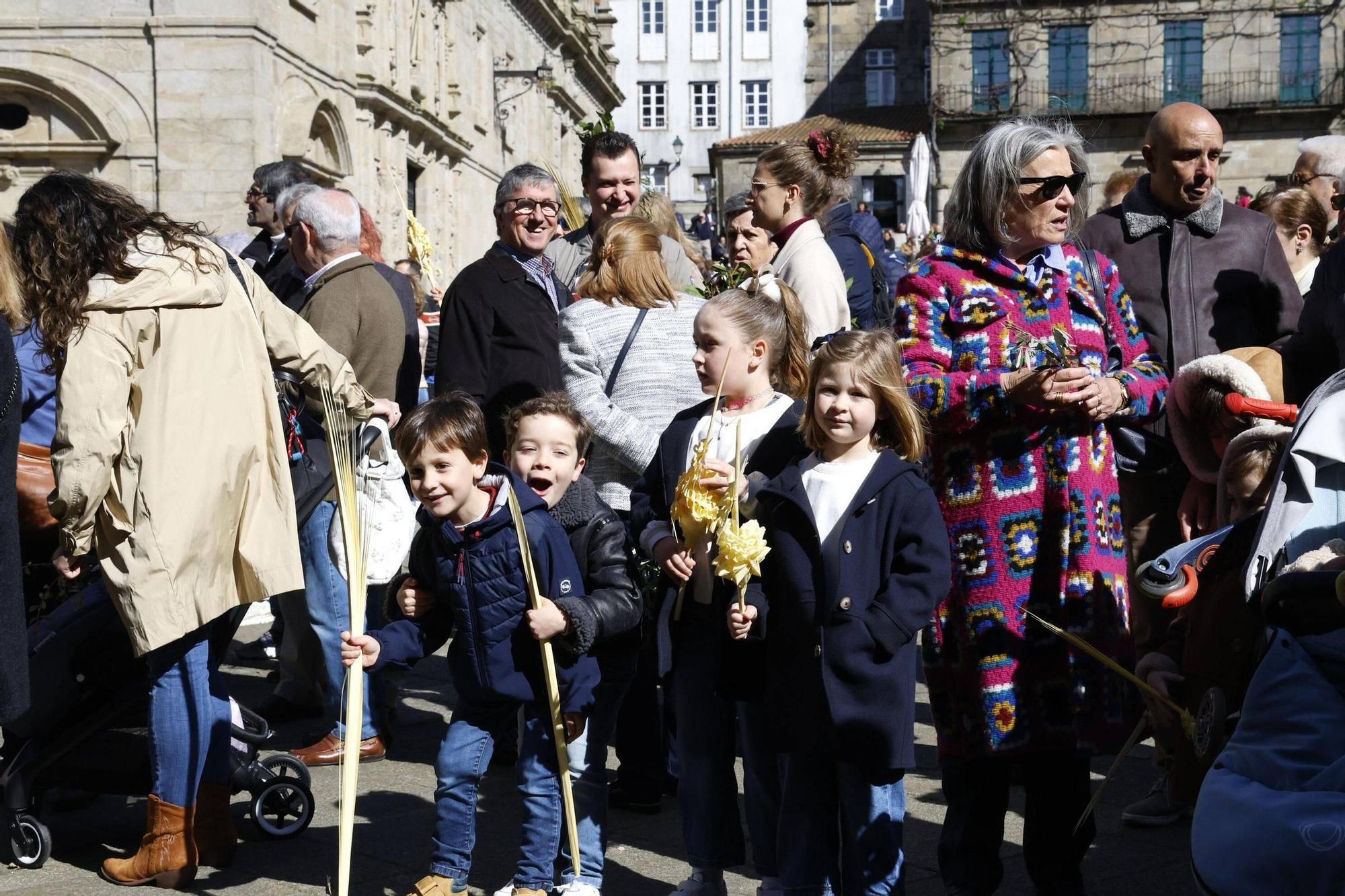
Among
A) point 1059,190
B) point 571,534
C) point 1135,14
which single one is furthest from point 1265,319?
point 1135,14

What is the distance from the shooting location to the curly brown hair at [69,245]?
15.0 feet

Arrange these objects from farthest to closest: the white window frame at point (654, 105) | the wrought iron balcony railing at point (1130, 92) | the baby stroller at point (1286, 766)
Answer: the white window frame at point (654, 105) < the wrought iron balcony railing at point (1130, 92) < the baby stroller at point (1286, 766)

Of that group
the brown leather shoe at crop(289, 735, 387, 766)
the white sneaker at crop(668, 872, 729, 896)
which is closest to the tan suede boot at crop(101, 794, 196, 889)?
the brown leather shoe at crop(289, 735, 387, 766)

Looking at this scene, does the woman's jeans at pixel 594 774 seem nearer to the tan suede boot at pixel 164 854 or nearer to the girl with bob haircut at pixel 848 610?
the girl with bob haircut at pixel 848 610

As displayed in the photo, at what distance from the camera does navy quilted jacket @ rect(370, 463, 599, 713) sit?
443cm

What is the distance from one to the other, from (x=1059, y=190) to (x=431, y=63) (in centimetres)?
3056

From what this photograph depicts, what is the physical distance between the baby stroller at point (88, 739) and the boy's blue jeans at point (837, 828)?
2.00m

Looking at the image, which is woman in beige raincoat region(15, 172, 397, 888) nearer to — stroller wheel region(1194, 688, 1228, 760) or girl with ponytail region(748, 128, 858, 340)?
girl with ponytail region(748, 128, 858, 340)

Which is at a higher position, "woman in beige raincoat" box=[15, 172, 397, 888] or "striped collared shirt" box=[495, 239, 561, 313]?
"striped collared shirt" box=[495, 239, 561, 313]

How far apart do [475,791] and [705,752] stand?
683 mm

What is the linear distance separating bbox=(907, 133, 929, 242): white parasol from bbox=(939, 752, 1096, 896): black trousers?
17924mm

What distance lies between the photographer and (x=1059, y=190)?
14.0ft

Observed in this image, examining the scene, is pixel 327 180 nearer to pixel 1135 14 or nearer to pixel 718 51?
pixel 1135 14

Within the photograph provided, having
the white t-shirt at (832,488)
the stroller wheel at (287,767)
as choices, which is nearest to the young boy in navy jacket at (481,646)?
the white t-shirt at (832,488)
